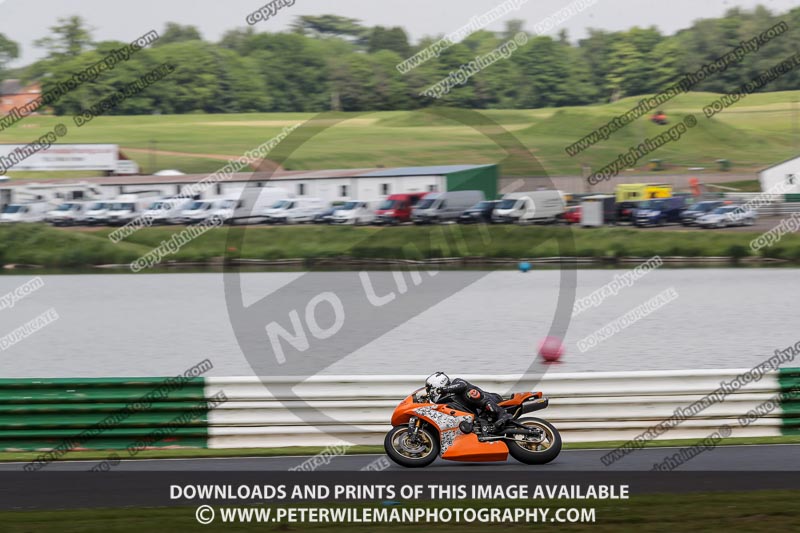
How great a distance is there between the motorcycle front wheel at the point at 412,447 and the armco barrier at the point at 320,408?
1.51 m

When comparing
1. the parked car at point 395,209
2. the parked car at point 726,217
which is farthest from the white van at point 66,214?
the parked car at point 726,217

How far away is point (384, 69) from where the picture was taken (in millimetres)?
102625

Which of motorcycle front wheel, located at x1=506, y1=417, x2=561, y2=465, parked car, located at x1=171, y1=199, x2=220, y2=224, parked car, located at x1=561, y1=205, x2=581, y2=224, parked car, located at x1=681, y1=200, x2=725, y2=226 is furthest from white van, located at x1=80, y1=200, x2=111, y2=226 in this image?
motorcycle front wheel, located at x1=506, y1=417, x2=561, y2=465

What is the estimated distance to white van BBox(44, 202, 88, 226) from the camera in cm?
6353

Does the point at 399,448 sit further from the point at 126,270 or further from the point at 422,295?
the point at 126,270

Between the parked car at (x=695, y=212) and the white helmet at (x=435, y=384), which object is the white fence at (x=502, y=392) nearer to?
the white helmet at (x=435, y=384)

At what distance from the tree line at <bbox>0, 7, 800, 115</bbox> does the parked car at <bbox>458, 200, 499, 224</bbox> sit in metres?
39.7

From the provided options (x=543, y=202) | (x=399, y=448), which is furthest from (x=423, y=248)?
(x=399, y=448)

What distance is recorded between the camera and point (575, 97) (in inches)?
4023

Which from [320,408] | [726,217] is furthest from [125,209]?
[320,408]

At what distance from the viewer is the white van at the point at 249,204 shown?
64125mm

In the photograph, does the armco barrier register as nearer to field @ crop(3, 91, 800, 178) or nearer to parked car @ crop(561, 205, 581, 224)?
parked car @ crop(561, 205, 581, 224)

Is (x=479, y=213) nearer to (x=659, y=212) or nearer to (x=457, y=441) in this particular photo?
(x=659, y=212)

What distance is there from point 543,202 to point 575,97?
44765 mm
